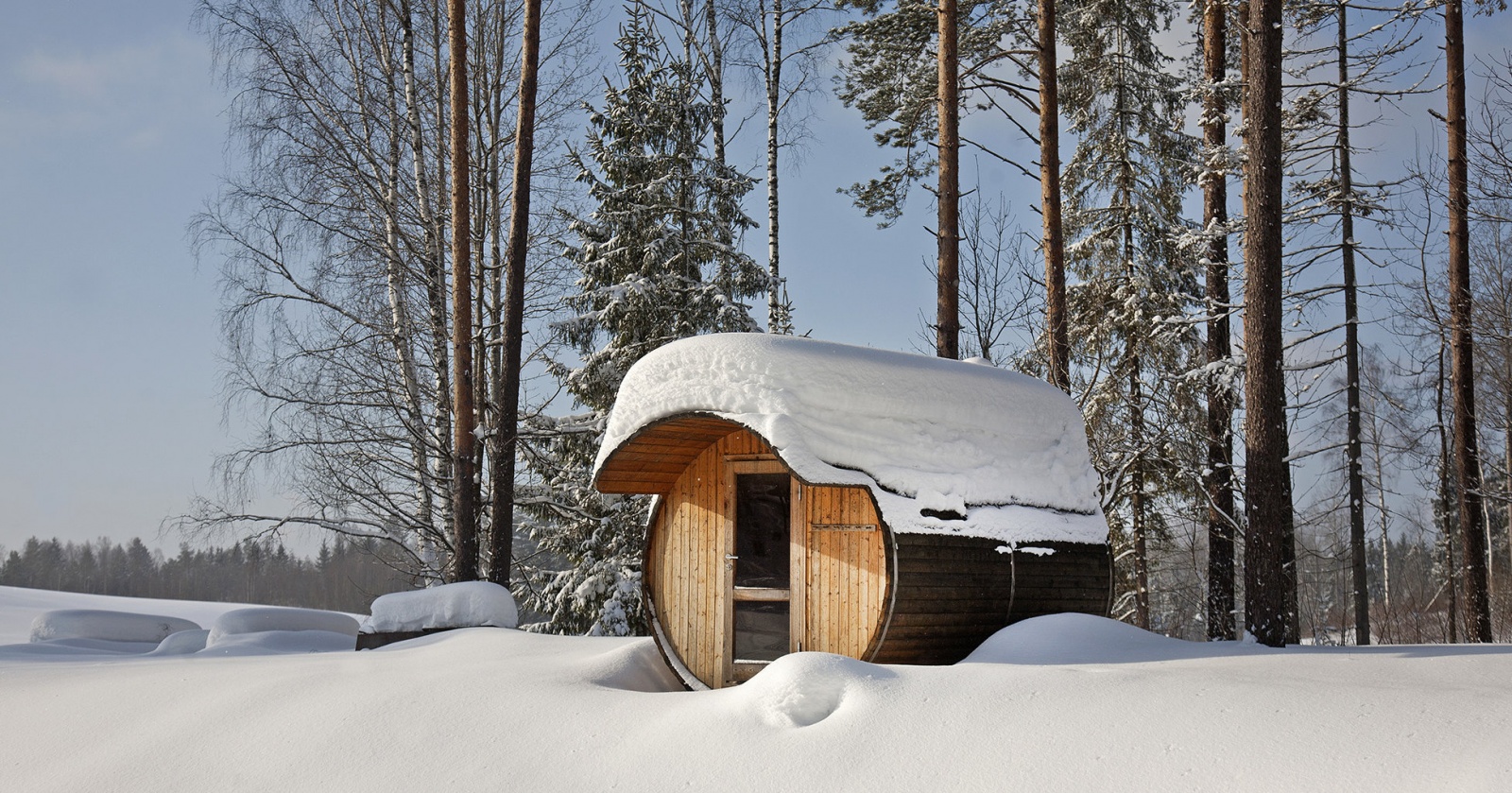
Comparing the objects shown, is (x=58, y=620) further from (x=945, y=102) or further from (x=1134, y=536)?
(x=1134, y=536)

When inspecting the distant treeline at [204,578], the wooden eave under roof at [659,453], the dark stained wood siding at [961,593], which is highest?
the wooden eave under roof at [659,453]

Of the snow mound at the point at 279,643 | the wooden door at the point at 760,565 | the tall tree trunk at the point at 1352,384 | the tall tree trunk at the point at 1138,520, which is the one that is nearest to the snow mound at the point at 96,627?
the snow mound at the point at 279,643

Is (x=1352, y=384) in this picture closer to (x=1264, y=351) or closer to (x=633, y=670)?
(x=1264, y=351)

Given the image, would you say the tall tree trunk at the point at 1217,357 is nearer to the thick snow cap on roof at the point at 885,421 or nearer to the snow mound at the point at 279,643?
the thick snow cap on roof at the point at 885,421

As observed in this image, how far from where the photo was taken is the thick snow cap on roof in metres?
7.25

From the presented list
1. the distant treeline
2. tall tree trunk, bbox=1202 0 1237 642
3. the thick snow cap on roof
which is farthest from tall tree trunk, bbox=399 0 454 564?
the distant treeline

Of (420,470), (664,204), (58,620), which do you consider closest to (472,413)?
(420,470)

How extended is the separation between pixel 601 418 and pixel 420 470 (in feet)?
7.75

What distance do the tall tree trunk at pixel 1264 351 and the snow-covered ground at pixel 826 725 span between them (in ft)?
5.45

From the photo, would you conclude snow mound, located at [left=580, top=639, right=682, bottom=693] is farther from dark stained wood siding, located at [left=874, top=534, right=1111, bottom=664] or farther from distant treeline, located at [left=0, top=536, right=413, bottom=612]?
distant treeline, located at [left=0, top=536, right=413, bottom=612]

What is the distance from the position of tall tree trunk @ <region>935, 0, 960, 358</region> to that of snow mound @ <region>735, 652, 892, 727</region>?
594 cm

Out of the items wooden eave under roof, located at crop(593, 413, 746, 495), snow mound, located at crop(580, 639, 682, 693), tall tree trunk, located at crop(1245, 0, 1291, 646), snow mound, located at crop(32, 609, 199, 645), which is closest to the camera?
snow mound, located at crop(580, 639, 682, 693)

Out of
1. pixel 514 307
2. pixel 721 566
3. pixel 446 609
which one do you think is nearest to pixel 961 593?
pixel 721 566

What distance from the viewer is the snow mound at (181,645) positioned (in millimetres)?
11255
